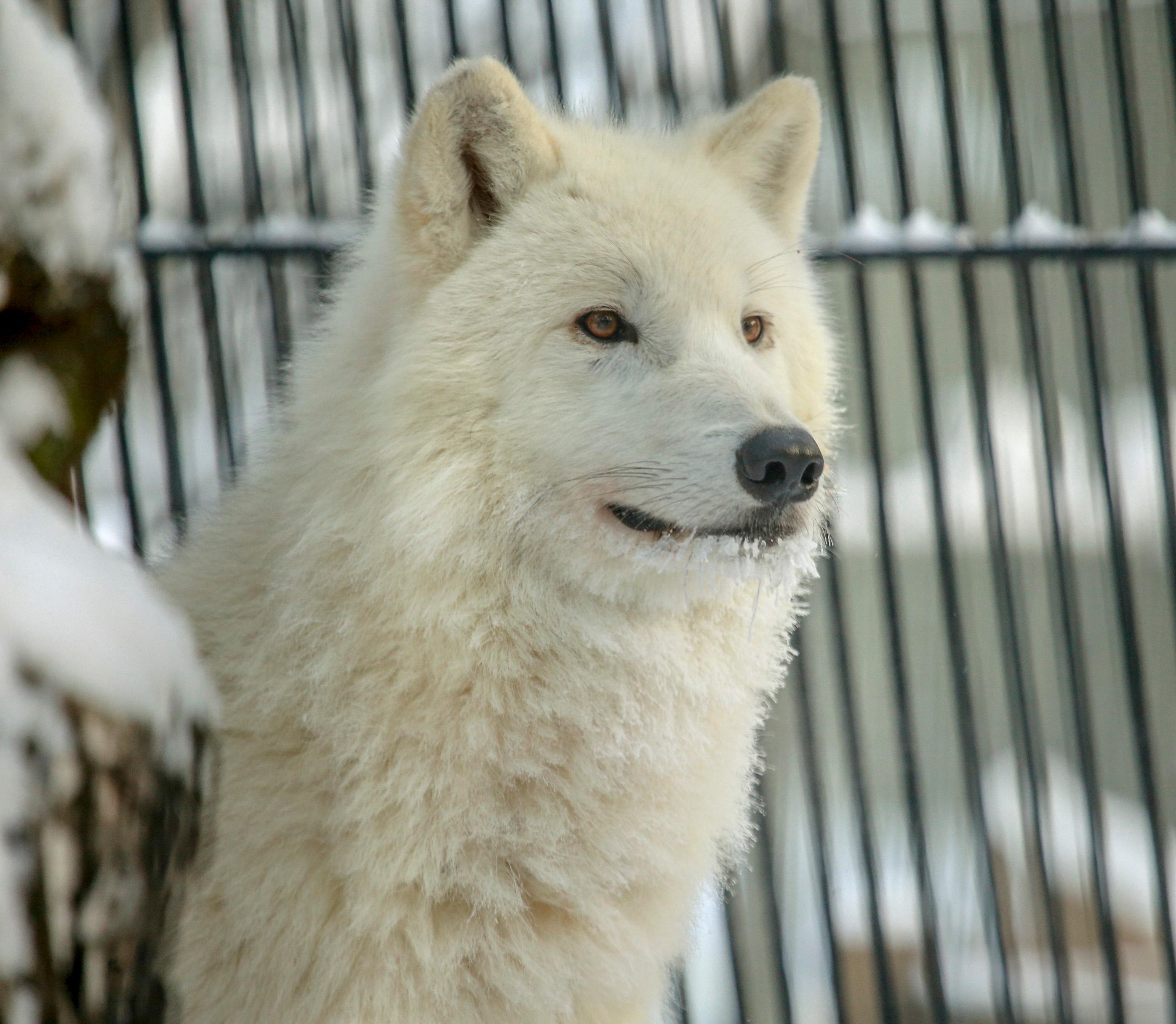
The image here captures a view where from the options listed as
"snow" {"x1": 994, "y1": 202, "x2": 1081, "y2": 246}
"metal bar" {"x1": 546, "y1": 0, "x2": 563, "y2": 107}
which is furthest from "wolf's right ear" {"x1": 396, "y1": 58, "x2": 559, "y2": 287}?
"snow" {"x1": 994, "y1": 202, "x2": 1081, "y2": 246}

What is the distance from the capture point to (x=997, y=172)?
22.1 feet

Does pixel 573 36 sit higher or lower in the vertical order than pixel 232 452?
higher

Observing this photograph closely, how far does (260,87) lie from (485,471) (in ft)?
8.28

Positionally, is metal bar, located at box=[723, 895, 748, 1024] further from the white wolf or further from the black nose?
the black nose

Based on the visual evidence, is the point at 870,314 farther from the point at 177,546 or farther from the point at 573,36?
the point at 177,546

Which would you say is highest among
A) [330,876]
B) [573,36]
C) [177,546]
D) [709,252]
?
[573,36]

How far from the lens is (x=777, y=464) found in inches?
90.9

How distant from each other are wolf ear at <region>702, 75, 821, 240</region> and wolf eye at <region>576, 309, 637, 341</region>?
0.72m

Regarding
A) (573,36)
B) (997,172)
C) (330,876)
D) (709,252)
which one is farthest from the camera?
(997,172)

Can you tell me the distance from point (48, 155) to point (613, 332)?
130 centimetres

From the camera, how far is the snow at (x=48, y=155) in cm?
159

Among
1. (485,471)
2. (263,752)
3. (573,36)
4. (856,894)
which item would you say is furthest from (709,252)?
(856,894)

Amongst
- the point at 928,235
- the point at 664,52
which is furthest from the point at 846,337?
the point at 664,52

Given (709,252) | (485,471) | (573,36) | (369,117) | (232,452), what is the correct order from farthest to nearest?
(573,36)
(369,117)
(232,452)
(709,252)
(485,471)
